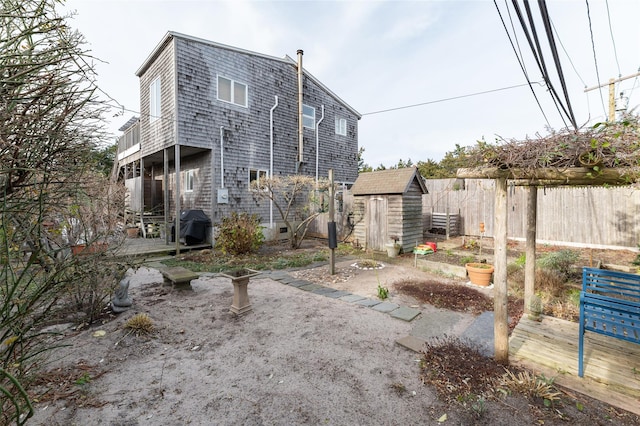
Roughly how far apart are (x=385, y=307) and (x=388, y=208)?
5.26 metres

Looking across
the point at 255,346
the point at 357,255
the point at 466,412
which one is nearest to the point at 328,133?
the point at 357,255

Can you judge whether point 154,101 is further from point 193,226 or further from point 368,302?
point 368,302

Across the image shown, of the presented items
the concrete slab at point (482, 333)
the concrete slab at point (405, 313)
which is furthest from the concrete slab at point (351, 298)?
the concrete slab at point (482, 333)

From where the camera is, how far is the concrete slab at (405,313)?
457cm

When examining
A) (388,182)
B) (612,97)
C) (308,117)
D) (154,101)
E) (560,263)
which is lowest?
(560,263)

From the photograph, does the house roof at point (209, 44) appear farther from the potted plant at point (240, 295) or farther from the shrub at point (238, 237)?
the potted plant at point (240, 295)

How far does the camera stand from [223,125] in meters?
11.3

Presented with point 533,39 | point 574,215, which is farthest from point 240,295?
point 574,215

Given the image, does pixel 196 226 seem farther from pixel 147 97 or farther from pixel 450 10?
pixel 450 10

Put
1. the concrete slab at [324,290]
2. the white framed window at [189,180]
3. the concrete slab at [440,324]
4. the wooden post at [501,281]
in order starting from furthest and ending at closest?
the white framed window at [189,180]
the concrete slab at [324,290]
the concrete slab at [440,324]
the wooden post at [501,281]

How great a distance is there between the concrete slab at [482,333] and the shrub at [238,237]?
23.2 feet

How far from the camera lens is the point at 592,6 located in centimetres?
459

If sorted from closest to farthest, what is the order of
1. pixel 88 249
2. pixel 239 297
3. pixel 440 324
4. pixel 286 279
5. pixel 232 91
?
pixel 88 249 < pixel 440 324 < pixel 239 297 < pixel 286 279 < pixel 232 91

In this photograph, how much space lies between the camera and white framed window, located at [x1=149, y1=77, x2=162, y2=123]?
1141 cm
